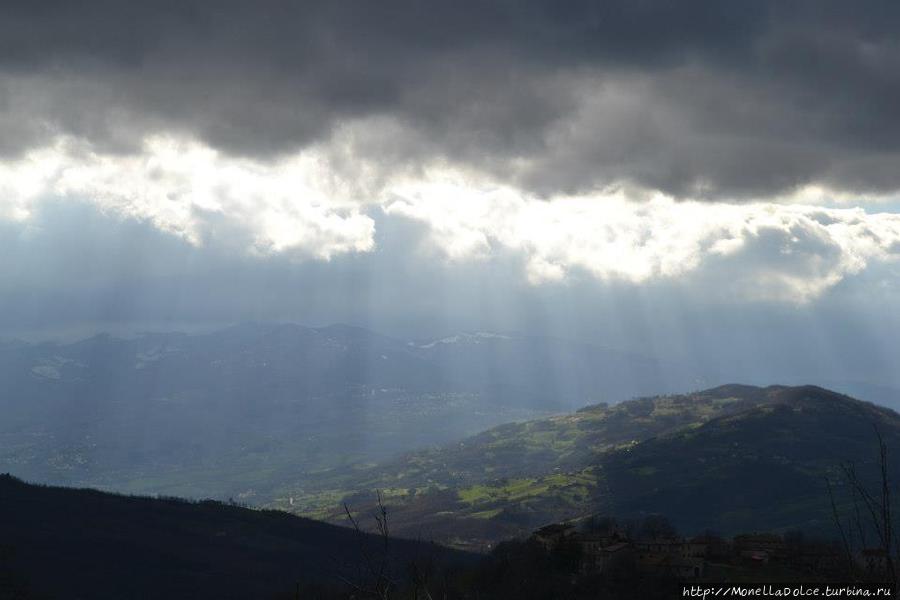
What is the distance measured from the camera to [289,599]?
632 ft

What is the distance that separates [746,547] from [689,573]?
3145 centimetres

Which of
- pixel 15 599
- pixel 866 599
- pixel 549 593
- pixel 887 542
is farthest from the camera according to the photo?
pixel 15 599

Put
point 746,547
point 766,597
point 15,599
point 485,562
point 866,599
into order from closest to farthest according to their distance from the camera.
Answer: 1. point 866,599
2. point 766,597
3. point 746,547
4. point 485,562
5. point 15,599

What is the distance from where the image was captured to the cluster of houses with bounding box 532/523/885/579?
144100 millimetres

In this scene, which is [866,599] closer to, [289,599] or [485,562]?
[485,562]

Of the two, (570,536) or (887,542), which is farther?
(570,536)

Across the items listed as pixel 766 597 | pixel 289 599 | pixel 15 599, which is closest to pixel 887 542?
pixel 766 597

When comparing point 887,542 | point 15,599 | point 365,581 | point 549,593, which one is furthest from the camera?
point 15,599

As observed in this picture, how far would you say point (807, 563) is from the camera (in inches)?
5861

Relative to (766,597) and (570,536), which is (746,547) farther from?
(766,597)

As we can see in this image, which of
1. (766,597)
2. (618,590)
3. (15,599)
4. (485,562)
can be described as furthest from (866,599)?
(15,599)

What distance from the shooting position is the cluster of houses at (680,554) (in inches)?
5673

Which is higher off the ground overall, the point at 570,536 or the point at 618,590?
the point at 570,536

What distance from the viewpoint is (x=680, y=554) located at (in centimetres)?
15150
